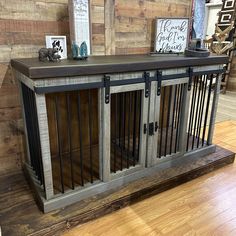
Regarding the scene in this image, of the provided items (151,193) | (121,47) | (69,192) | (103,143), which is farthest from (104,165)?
(121,47)

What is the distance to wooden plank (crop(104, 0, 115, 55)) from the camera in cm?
180

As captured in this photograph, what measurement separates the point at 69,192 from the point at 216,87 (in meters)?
1.40

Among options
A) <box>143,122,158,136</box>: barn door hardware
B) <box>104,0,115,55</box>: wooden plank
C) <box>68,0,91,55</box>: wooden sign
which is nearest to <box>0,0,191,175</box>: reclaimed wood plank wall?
<box>104,0,115,55</box>: wooden plank

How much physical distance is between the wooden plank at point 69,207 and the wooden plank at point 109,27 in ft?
3.52

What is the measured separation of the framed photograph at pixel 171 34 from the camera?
209cm

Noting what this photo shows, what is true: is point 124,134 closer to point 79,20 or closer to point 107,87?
point 107,87

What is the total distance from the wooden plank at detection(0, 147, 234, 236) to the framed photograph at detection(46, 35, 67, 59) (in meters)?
0.95

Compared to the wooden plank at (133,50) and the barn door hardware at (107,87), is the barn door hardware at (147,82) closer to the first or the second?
the barn door hardware at (107,87)

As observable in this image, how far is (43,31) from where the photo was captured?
1.60m


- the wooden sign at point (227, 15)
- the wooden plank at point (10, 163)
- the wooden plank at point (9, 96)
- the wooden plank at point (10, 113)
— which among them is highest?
the wooden sign at point (227, 15)

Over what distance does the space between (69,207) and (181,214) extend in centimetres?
72

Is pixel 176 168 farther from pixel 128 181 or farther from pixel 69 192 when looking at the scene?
pixel 69 192

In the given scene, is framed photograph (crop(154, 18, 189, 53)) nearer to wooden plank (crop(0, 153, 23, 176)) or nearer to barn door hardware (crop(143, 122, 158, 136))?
barn door hardware (crop(143, 122, 158, 136))

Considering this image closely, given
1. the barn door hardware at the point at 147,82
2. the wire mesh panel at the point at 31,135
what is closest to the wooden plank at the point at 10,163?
the wire mesh panel at the point at 31,135
